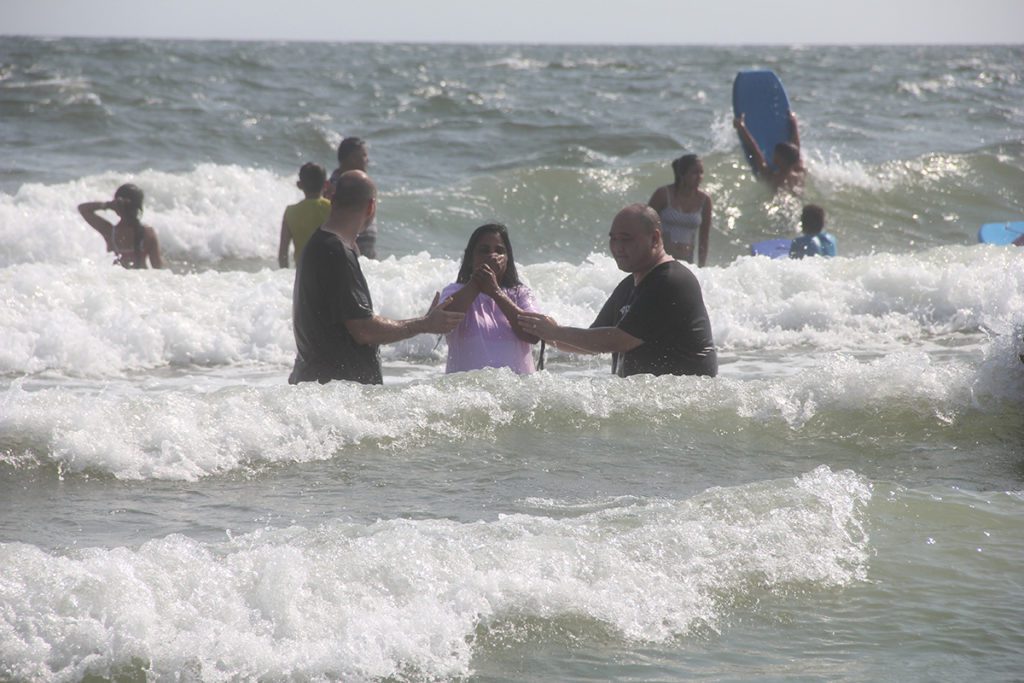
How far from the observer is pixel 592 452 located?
6246 millimetres

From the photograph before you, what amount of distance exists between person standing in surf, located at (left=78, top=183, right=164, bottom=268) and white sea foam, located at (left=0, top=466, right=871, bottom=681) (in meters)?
6.20

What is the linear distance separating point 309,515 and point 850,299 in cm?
723

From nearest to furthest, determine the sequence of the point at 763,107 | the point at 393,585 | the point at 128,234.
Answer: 1. the point at 393,585
2. the point at 128,234
3. the point at 763,107

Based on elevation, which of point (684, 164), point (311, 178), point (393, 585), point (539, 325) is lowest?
point (393, 585)

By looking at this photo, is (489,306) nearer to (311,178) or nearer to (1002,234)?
(311,178)

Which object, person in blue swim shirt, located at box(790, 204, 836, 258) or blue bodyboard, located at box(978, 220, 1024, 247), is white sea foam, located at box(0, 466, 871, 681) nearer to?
person in blue swim shirt, located at box(790, 204, 836, 258)

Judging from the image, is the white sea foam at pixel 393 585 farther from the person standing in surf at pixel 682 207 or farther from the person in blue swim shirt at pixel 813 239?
the person in blue swim shirt at pixel 813 239

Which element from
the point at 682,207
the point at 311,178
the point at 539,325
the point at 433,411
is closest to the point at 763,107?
the point at 682,207

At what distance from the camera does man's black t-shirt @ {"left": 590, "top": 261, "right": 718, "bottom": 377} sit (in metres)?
5.65

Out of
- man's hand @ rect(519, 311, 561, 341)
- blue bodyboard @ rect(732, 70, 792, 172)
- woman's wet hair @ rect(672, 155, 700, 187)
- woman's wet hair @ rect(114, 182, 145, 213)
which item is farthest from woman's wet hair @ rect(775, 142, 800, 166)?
man's hand @ rect(519, 311, 561, 341)

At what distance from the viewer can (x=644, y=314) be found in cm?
568

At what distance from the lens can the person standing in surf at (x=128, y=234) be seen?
10297 mm

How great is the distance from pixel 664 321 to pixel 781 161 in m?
10.4

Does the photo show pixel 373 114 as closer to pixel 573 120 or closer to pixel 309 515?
pixel 573 120
